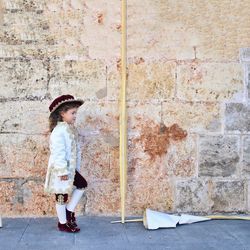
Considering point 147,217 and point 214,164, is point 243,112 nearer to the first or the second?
point 214,164

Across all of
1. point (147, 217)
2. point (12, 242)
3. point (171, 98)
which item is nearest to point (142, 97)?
point (171, 98)

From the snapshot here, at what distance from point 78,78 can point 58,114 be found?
0.51 metres

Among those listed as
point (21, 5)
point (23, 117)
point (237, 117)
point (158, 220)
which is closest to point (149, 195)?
point (158, 220)

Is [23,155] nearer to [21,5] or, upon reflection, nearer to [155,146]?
[155,146]

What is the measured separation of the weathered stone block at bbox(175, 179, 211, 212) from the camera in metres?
4.68

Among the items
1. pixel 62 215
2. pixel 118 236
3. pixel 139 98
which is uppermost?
pixel 139 98

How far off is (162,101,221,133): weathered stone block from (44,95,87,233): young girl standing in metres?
0.98

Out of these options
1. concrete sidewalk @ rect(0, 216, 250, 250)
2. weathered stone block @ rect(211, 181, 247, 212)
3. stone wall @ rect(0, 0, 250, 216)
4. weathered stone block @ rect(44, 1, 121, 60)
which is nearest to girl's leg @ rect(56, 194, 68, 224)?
concrete sidewalk @ rect(0, 216, 250, 250)

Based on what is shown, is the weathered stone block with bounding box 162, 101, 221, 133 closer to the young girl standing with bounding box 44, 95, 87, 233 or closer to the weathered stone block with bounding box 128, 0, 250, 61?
the weathered stone block with bounding box 128, 0, 250, 61

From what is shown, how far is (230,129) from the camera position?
15.4 ft

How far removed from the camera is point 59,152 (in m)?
4.09

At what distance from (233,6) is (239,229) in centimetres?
210

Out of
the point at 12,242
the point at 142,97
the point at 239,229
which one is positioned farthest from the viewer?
the point at 142,97

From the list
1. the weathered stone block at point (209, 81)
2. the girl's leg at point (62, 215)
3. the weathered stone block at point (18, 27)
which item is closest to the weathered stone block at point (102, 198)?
the girl's leg at point (62, 215)
